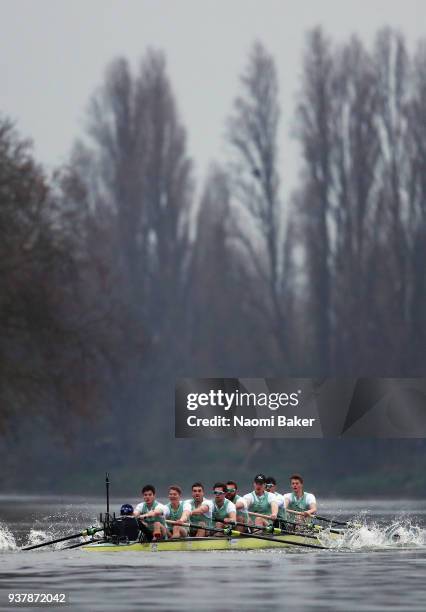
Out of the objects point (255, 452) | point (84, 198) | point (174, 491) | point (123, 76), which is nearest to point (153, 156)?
point (123, 76)

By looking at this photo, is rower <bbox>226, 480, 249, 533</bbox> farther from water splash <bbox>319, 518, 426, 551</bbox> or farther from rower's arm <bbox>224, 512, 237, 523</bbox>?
water splash <bbox>319, 518, 426, 551</bbox>

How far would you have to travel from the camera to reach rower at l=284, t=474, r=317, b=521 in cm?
3628

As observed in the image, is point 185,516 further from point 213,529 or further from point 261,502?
point 261,502

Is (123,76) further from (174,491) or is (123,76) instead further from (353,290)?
(174,491)

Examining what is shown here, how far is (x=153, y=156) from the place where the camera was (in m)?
86.2

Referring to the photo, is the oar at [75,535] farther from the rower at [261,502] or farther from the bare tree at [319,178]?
the bare tree at [319,178]

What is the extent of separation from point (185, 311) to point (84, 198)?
28734 millimetres

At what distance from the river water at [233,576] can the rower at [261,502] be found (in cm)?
147

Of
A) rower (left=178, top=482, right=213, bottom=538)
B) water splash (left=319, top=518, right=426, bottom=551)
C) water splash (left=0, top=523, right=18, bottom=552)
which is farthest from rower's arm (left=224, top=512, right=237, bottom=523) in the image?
water splash (left=0, top=523, right=18, bottom=552)

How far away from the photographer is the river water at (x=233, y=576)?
74.7 ft

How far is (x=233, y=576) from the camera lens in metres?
27.0

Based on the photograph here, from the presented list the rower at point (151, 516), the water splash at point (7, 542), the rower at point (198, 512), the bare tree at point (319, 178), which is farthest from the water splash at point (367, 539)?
the bare tree at point (319, 178)

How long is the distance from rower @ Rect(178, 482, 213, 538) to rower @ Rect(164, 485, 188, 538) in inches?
4.7

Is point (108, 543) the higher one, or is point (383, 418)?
point (383, 418)
